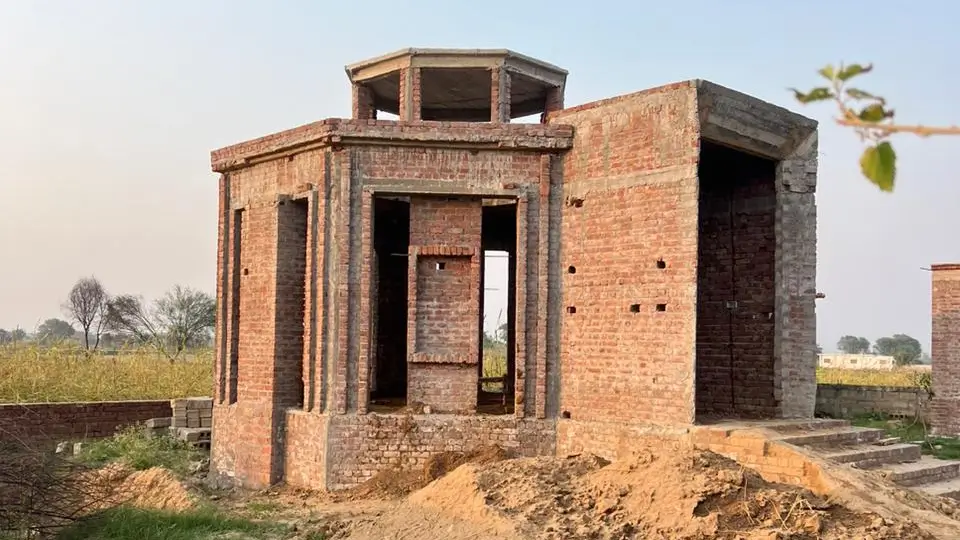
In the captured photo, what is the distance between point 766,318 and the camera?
11383 mm

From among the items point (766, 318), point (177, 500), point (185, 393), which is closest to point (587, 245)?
point (766, 318)

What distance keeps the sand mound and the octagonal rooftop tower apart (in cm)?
585

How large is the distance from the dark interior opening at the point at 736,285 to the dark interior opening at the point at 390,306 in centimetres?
547

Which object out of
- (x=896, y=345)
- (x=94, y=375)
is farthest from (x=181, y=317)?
(x=896, y=345)

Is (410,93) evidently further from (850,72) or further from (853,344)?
(853,344)

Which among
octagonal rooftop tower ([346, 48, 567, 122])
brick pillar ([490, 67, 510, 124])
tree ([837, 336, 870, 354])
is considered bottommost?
tree ([837, 336, 870, 354])

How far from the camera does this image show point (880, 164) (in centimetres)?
150

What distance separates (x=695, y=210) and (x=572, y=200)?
5.78 ft

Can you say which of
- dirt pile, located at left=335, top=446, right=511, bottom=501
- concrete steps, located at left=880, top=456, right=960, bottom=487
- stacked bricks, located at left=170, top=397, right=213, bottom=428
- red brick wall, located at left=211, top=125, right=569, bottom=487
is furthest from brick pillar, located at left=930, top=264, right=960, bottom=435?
stacked bricks, located at left=170, top=397, right=213, bottom=428

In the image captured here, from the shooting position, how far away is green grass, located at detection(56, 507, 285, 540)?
8.08m

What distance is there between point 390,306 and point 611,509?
870cm

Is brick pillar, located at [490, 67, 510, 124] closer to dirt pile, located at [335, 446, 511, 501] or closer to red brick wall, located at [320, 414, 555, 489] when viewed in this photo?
red brick wall, located at [320, 414, 555, 489]

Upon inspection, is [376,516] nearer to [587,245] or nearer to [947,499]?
[587,245]

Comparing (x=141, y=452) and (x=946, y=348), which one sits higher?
(x=946, y=348)
